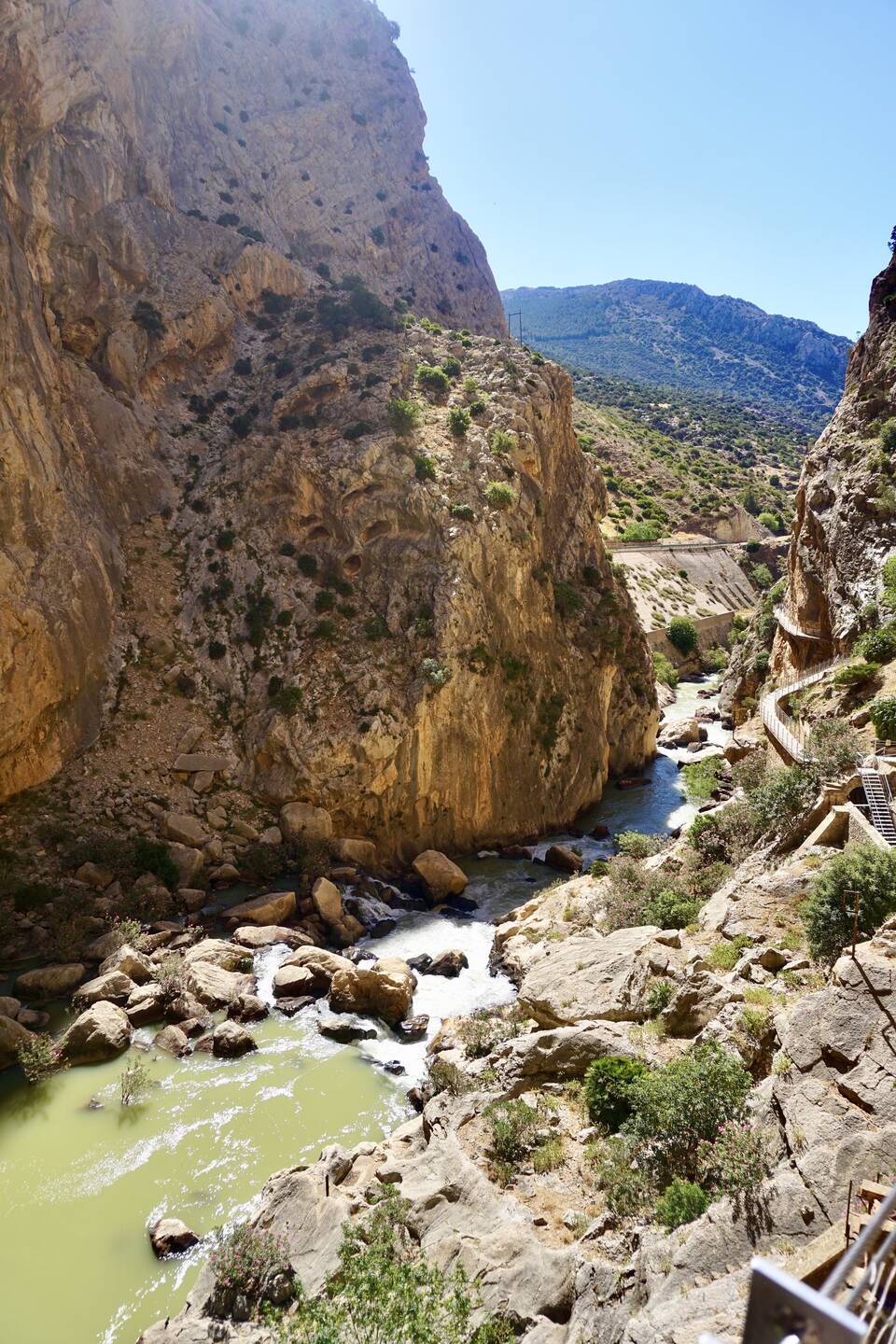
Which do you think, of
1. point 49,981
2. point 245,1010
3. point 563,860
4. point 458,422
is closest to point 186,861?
point 49,981

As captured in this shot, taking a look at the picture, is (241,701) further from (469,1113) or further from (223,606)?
(469,1113)

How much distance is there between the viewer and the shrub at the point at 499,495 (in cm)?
3609

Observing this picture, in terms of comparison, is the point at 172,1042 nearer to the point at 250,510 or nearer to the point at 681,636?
the point at 250,510

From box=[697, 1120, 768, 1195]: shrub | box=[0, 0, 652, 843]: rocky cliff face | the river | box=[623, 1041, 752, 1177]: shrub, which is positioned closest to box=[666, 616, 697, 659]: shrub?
box=[0, 0, 652, 843]: rocky cliff face

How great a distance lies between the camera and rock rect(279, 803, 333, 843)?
28375 mm

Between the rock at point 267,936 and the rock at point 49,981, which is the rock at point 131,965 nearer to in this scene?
the rock at point 49,981

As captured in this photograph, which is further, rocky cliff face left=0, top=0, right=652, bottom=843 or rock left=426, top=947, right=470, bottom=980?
rocky cliff face left=0, top=0, right=652, bottom=843

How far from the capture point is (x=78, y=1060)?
1722 centimetres

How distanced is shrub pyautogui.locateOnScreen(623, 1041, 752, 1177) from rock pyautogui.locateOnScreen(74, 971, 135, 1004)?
46.9ft

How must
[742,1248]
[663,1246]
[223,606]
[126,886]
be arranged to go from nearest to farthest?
[742,1248] < [663,1246] < [126,886] < [223,606]

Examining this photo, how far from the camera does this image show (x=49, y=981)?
1959cm

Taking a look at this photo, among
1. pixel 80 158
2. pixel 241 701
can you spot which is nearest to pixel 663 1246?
pixel 241 701

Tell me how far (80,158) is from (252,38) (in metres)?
33.9

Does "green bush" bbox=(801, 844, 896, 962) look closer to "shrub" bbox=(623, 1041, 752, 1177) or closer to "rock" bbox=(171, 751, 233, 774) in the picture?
"shrub" bbox=(623, 1041, 752, 1177)
